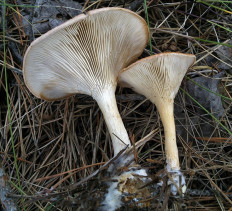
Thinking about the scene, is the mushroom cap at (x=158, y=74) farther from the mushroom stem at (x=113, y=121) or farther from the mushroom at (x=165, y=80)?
the mushroom stem at (x=113, y=121)

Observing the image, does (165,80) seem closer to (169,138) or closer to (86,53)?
(169,138)

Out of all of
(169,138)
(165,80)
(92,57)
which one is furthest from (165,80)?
(92,57)

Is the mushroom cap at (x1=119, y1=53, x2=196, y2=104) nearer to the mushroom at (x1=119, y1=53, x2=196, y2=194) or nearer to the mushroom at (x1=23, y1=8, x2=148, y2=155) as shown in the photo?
the mushroom at (x1=119, y1=53, x2=196, y2=194)

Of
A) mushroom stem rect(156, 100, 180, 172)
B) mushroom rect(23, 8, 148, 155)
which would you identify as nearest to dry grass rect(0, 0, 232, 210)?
mushroom stem rect(156, 100, 180, 172)

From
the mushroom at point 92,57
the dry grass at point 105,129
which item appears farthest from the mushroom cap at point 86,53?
the dry grass at point 105,129

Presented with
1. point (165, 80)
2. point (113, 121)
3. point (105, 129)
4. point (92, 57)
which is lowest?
point (105, 129)

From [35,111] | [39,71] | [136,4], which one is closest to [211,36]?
[136,4]

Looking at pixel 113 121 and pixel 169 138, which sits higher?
pixel 113 121
